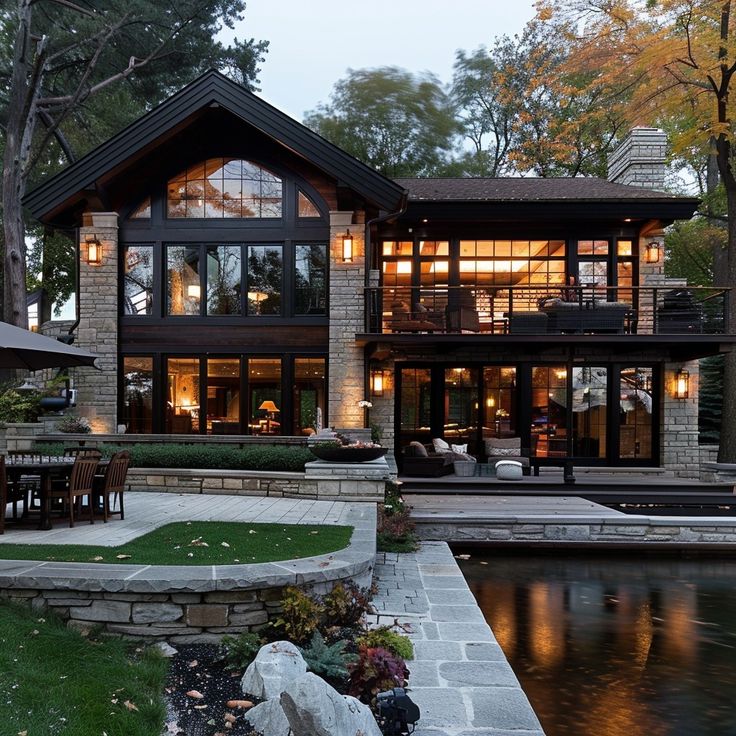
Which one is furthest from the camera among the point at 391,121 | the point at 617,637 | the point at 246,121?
the point at 391,121

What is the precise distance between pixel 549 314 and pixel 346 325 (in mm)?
4386

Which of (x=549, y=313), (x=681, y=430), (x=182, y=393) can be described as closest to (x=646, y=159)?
(x=549, y=313)

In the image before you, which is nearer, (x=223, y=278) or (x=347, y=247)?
(x=347, y=247)

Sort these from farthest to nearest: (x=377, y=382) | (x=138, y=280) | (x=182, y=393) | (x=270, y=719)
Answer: (x=377, y=382) → (x=138, y=280) → (x=182, y=393) → (x=270, y=719)

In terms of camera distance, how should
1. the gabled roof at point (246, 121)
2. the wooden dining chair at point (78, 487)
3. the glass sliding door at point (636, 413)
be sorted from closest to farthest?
the wooden dining chair at point (78, 487)
the gabled roof at point (246, 121)
the glass sliding door at point (636, 413)

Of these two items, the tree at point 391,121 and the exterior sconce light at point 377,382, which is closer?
the exterior sconce light at point 377,382

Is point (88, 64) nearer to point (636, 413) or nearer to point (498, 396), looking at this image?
point (498, 396)

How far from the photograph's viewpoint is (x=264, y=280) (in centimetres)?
1406

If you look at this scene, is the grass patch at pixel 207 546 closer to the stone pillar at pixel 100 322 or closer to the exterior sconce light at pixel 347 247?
the exterior sconce light at pixel 347 247

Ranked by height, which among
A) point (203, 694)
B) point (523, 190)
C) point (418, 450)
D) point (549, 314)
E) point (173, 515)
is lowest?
point (203, 694)

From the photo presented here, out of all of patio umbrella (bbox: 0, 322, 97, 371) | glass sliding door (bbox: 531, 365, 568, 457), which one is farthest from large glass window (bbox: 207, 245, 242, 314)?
glass sliding door (bbox: 531, 365, 568, 457)

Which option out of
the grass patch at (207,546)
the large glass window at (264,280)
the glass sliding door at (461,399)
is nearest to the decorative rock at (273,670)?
the grass patch at (207,546)

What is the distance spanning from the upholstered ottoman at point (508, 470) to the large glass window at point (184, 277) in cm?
738

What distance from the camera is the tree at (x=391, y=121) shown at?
2998 cm
